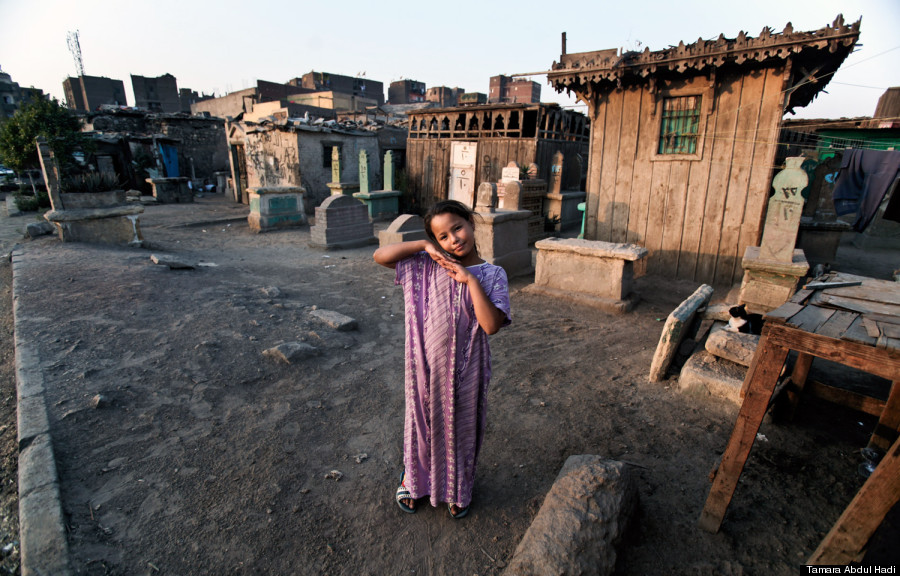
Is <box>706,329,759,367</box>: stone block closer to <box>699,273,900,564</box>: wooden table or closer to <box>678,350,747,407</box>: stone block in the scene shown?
<box>678,350,747,407</box>: stone block

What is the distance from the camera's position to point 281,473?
9.17 ft

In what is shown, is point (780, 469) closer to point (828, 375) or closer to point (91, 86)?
point (828, 375)

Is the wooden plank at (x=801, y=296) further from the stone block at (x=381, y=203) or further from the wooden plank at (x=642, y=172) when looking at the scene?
the stone block at (x=381, y=203)

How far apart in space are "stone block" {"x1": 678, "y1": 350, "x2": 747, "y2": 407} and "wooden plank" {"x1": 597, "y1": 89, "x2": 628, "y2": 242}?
15.7ft

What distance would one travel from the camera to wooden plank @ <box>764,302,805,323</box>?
1.90 m

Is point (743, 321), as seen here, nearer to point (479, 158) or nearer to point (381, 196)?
point (479, 158)

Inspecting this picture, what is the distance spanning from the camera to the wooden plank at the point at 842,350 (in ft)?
5.52

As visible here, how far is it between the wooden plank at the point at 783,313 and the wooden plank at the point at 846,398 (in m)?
1.65

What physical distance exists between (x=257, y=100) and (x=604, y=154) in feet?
89.3

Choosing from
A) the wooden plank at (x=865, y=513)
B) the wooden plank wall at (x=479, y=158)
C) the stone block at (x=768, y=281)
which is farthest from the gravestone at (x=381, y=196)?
the wooden plank at (x=865, y=513)

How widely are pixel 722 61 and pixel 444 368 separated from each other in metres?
6.96

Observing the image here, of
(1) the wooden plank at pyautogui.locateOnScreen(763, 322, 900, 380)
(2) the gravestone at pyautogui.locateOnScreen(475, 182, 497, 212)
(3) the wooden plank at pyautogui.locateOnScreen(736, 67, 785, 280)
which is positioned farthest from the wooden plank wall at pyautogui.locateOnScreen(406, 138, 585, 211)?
(1) the wooden plank at pyautogui.locateOnScreen(763, 322, 900, 380)

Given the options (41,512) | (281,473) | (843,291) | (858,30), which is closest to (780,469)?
(843,291)

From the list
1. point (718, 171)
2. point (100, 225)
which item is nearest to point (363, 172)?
point (100, 225)
